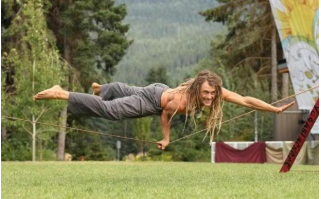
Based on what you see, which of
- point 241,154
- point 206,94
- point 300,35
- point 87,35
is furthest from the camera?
point 87,35

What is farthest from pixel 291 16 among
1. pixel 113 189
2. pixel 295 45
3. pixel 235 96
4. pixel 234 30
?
pixel 234 30

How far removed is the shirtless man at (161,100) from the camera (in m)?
11.5

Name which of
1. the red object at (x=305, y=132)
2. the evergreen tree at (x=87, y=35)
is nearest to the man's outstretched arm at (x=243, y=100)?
the red object at (x=305, y=132)

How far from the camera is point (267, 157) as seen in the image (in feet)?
129

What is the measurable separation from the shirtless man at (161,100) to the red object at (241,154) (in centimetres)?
2818

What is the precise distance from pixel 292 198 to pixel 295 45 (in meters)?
20.3

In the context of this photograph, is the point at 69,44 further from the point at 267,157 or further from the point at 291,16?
the point at 291,16

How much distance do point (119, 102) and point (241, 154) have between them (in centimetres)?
3000

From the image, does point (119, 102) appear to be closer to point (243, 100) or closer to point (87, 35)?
point (243, 100)

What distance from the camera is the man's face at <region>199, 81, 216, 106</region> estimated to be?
11.7 meters

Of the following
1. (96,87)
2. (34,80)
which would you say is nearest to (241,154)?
(34,80)

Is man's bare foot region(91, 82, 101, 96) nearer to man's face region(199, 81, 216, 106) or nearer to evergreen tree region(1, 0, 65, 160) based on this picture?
man's face region(199, 81, 216, 106)

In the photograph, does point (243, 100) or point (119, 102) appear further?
point (243, 100)

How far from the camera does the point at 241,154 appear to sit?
4119 cm
